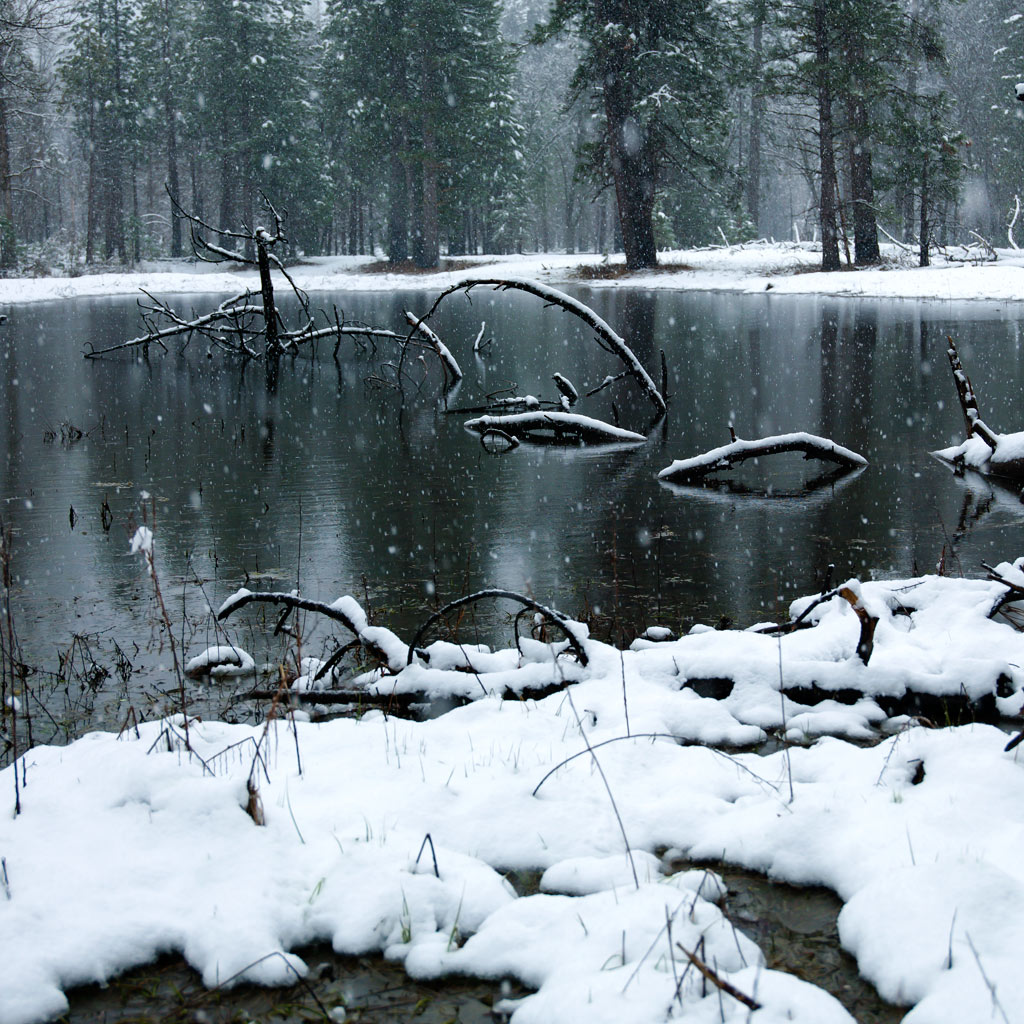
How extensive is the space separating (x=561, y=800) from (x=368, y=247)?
95.0 metres

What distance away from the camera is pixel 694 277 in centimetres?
4481

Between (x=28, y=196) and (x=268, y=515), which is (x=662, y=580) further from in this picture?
(x=28, y=196)

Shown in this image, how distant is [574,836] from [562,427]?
1088cm

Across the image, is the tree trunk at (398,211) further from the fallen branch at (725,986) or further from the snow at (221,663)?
the fallen branch at (725,986)

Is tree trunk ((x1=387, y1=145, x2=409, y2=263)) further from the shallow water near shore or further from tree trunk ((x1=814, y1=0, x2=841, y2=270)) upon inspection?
the shallow water near shore

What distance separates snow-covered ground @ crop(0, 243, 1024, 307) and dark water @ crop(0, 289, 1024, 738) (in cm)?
1479

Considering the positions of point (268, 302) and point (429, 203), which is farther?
point (429, 203)

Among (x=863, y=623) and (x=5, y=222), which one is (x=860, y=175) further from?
(x=863, y=623)

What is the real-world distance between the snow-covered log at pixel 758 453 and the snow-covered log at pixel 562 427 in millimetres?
2041

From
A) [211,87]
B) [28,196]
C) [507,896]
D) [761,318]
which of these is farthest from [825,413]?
[28,196]

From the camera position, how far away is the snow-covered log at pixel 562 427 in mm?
14469

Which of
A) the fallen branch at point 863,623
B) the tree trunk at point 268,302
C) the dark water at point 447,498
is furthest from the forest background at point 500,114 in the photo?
the fallen branch at point 863,623

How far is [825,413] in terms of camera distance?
16266mm

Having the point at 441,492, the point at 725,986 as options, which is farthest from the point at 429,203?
the point at 725,986
